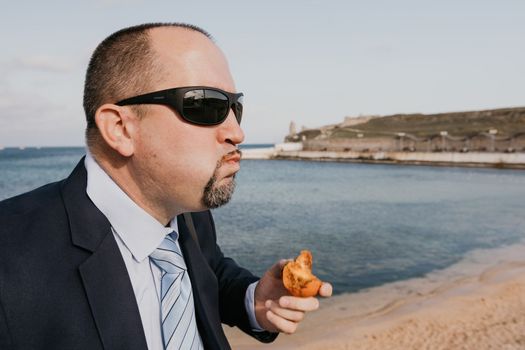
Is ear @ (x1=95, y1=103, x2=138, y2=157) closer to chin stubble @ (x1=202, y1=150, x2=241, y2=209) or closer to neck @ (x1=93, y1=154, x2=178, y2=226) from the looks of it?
neck @ (x1=93, y1=154, x2=178, y2=226)

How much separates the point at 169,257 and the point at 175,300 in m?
0.20

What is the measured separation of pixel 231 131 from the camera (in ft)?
6.43

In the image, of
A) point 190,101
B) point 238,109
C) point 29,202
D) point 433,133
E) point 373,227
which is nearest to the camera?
point 29,202

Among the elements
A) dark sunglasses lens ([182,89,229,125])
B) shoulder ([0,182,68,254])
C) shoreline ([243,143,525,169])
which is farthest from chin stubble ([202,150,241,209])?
shoreline ([243,143,525,169])

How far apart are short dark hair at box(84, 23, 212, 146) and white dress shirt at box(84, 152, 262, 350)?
285 mm

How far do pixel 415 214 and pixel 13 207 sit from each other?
2603 centimetres

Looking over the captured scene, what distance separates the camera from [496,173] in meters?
49.6

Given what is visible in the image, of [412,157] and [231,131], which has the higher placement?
[231,131]

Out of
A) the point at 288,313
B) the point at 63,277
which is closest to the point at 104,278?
the point at 63,277

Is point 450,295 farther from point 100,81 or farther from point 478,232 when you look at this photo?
point 100,81

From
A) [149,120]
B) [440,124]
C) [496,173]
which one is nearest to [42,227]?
[149,120]

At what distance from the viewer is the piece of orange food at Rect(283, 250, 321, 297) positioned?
6.04 feet

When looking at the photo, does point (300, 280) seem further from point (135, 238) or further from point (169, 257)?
point (135, 238)

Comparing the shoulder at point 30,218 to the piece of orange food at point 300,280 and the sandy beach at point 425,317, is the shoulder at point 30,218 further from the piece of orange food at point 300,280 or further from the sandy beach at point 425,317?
the sandy beach at point 425,317
